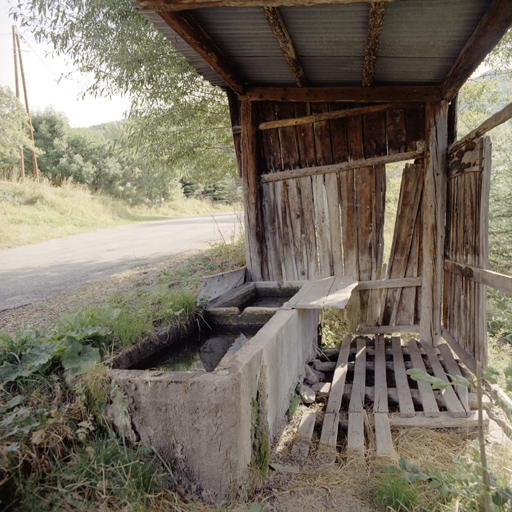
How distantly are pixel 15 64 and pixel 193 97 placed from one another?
14.5 m

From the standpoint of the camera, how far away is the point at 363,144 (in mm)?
4918

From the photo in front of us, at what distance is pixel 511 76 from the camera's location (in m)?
6.81

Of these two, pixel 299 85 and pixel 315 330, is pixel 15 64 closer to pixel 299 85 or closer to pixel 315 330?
pixel 299 85

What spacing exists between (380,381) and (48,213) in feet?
37.6

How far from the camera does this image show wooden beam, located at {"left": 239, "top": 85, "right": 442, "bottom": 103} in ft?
14.4

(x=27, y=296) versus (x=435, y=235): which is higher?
(x=435, y=235)

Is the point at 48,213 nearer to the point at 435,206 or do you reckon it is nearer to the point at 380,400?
the point at 435,206

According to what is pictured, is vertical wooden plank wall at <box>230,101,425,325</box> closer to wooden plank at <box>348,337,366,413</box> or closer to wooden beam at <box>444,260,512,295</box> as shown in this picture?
wooden beam at <box>444,260,512,295</box>

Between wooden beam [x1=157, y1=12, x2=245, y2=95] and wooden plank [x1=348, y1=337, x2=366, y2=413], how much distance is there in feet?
10.4

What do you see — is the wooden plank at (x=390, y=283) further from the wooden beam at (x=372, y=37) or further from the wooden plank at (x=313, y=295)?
the wooden beam at (x=372, y=37)

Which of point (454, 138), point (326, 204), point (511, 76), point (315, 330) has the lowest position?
point (315, 330)

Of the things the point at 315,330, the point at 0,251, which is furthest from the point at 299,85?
the point at 0,251

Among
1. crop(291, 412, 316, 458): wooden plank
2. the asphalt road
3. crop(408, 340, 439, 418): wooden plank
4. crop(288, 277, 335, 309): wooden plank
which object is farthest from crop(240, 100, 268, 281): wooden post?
crop(291, 412, 316, 458): wooden plank

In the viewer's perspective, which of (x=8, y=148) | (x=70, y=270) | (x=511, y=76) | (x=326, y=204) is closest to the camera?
(x=326, y=204)
